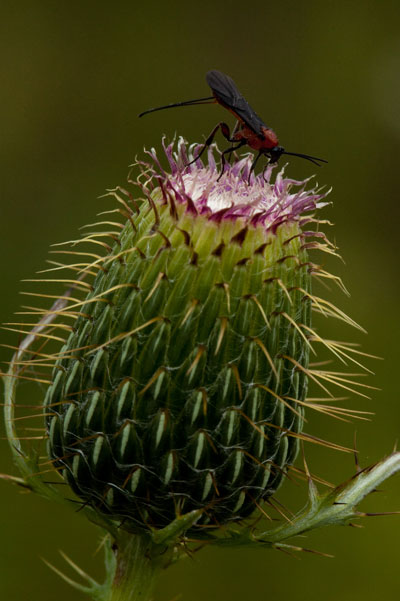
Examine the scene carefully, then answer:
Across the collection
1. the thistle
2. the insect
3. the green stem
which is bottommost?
the green stem

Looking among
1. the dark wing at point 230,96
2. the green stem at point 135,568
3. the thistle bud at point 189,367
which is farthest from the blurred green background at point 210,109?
the dark wing at point 230,96

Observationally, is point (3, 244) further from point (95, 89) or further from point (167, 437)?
point (167, 437)

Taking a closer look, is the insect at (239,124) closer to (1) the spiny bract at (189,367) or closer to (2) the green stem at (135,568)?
(1) the spiny bract at (189,367)

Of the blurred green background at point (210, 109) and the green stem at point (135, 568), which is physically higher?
the blurred green background at point (210, 109)

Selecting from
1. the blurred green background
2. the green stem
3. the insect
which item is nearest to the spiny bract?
the green stem

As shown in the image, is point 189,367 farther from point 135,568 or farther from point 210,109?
point 210,109

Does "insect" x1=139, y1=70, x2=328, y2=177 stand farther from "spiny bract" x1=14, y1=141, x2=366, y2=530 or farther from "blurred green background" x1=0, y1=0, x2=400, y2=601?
"blurred green background" x1=0, y1=0, x2=400, y2=601

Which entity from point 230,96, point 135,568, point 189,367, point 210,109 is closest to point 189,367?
point 189,367
